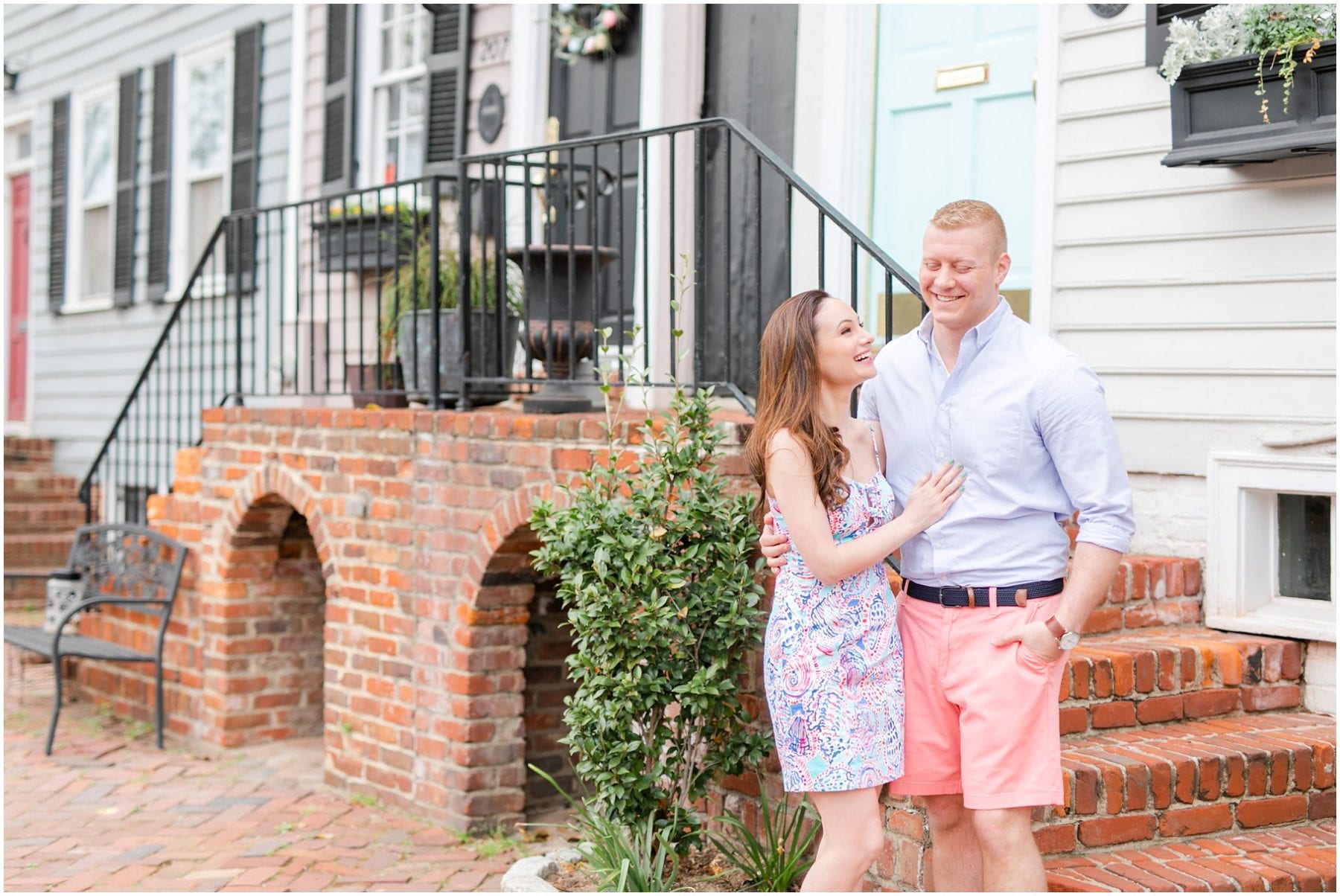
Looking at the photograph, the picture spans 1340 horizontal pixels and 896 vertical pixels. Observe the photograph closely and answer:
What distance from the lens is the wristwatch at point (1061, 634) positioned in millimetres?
2568

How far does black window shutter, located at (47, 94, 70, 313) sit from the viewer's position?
1169 cm

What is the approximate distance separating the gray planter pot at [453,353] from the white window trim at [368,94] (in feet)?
9.25

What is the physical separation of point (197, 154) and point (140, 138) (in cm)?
90

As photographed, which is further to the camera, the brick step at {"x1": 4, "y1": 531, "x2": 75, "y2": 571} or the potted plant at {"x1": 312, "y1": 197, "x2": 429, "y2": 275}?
the brick step at {"x1": 4, "y1": 531, "x2": 75, "y2": 571}

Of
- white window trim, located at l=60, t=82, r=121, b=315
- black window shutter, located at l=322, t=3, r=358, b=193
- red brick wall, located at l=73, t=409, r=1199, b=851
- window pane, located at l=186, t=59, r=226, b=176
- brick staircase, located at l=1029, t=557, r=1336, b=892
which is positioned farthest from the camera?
white window trim, located at l=60, t=82, r=121, b=315

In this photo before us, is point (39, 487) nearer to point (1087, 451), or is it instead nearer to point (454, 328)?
point (454, 328)

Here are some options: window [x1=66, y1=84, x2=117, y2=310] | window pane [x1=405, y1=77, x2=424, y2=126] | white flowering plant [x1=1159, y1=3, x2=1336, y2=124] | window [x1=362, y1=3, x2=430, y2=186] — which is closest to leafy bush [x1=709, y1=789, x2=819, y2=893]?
white flowering plant [x1=1159, y1=3, x2=1336, y2=124]

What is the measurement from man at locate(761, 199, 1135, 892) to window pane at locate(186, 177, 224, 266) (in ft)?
26.9

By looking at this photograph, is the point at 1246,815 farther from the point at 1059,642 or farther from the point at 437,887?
the point at 437,887

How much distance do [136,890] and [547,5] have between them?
480cm

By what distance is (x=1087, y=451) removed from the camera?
2.58 meters

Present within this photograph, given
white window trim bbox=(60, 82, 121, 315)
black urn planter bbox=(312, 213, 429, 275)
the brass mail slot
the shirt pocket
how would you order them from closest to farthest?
the shirt pocket, the brass mail slot, black urn planter bbox=(312, 213, 429, 275), white window trim bbox=(60, 82, 121, 315)

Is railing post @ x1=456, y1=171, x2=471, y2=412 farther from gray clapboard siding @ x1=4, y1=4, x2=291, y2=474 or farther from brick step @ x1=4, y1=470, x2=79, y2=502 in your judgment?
brick step @ x1=4, y1=470, x2=79, y2=502

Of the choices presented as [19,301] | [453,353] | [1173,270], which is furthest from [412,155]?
[19,301]
